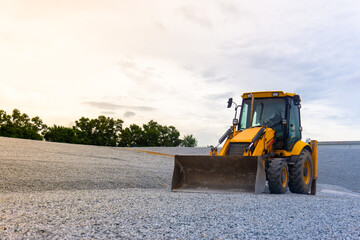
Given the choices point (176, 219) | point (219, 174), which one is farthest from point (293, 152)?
point (176, 219)

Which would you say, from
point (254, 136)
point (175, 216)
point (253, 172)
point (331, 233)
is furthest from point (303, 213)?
point (254, 136)

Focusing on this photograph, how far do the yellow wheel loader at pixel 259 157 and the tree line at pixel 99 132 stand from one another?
39.7 meters

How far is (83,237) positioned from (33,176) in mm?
6472

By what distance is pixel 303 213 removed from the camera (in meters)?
4.94

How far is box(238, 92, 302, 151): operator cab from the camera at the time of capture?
854 centimetres

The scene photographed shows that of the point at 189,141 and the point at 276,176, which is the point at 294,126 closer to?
the point at 276,176

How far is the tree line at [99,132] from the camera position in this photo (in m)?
45.0

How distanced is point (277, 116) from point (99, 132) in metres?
44.0

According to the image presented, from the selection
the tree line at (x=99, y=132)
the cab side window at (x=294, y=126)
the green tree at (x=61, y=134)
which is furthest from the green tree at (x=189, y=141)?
the cab side window at (x=294, y=126)

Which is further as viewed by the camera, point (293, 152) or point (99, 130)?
point (99, 130)

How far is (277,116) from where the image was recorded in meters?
8.68

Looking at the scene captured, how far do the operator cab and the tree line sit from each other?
3964 centimetres

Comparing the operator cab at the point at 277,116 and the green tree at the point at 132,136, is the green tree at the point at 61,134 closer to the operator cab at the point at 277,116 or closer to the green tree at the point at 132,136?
the green tree at the point at 132,136

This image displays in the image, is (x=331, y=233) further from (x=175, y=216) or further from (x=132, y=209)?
(x=132, y=209)
